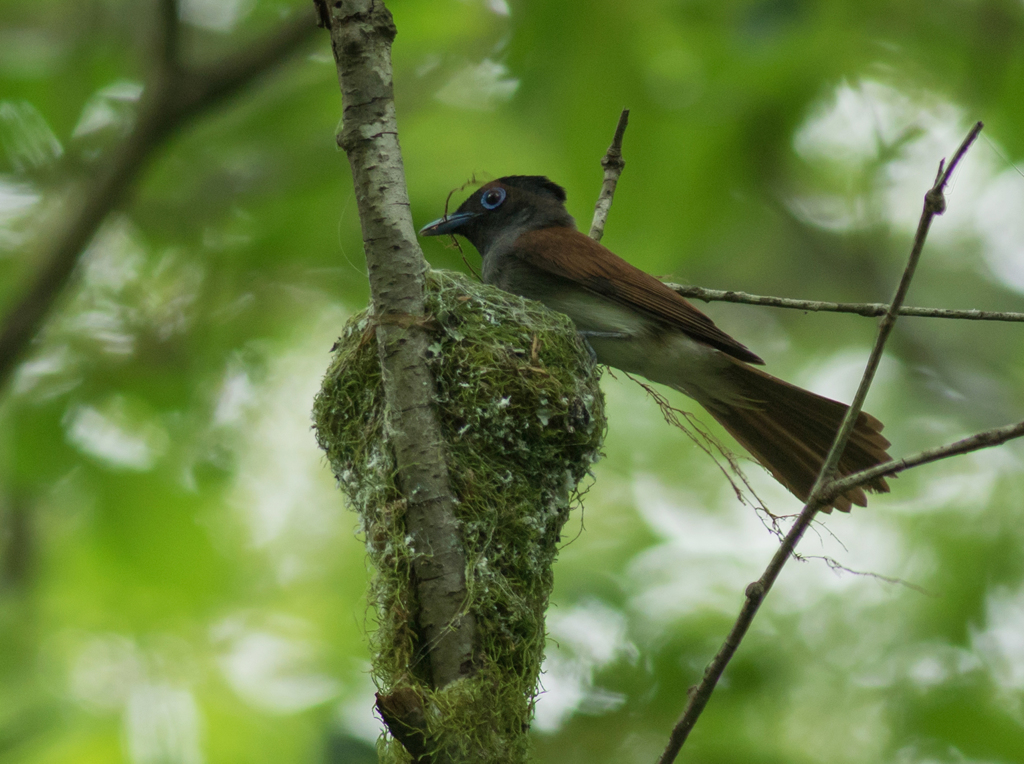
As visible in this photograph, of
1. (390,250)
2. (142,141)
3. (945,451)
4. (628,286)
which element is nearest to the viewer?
(945,451)

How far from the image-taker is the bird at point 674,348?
4.43 m

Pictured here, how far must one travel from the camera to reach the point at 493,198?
200 inches

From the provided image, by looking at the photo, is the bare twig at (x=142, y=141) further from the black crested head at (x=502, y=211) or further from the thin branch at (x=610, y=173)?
the thin branch at (x=610, y=173)

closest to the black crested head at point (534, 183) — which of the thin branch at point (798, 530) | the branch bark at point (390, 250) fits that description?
the branch bark at point (390, 250)

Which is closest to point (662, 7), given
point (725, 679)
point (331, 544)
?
point (725, 679)

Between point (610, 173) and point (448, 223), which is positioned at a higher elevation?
point (448, 223)

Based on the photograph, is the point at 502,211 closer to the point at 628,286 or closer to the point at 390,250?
the point at 628,286

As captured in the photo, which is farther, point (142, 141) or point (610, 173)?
point (142, 141)

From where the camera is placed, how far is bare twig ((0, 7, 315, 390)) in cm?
456

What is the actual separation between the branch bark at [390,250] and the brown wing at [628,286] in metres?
1.49

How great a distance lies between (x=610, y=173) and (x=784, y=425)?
1.43 metres

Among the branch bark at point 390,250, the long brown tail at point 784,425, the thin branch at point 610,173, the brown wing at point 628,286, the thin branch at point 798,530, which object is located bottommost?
the thin branch at point 798,530

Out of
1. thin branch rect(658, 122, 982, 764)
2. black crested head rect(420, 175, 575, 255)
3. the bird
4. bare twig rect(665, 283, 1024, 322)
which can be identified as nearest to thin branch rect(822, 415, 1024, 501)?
thin branch rect(658, 122, 982, 764)

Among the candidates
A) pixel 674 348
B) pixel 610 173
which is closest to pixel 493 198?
pixel 610 173
